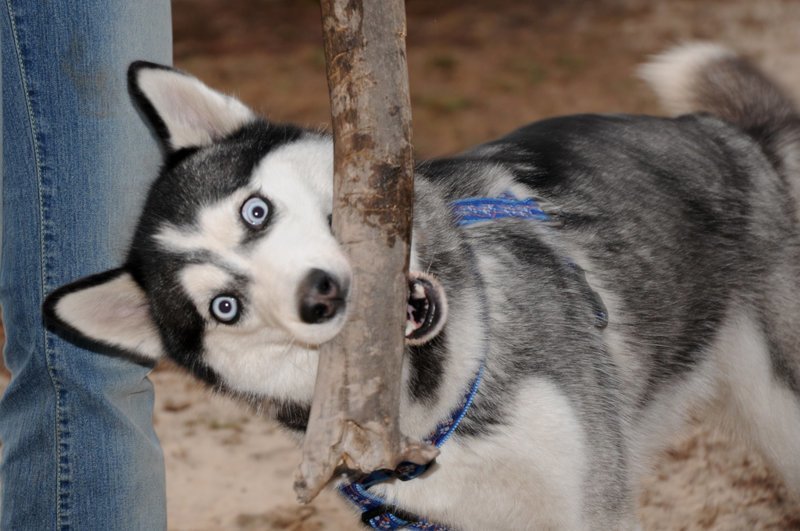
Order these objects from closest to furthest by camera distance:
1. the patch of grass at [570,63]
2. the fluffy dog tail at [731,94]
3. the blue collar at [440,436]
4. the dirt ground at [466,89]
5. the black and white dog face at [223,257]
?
the black and white dog face at [223,257]
the blue collar at [440,436]
the fluffy dog tail at [731,94]
the dirt ground at [466,89]
the patch of grass at [570,63]

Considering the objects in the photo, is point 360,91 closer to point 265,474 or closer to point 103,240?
point 103,240

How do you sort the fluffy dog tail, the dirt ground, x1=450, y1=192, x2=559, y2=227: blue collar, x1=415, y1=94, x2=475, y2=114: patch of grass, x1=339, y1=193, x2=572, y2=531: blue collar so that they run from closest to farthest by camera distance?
x1=339, y1=193, x2=572, y2=531: blue collar < x1=450, y1=192, x2=559, y2=227: blue collar < the fluffy dog tail < the dirt ground < x1=415, y1=94, x2=475, y2=114: patch of grass

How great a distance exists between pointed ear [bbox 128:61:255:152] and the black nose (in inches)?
24.3

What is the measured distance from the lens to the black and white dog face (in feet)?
6.11

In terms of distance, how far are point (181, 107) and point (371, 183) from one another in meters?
0.70

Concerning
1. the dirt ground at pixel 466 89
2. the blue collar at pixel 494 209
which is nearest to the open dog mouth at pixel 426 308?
the blue collar at pixel 494 209

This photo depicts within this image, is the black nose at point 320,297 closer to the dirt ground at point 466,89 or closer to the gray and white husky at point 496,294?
the gray and white husky at point 496,294

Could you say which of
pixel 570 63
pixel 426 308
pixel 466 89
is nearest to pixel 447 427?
pixel 426 308

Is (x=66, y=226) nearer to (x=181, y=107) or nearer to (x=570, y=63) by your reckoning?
(x=181, y=107)

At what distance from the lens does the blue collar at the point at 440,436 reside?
1978 mm

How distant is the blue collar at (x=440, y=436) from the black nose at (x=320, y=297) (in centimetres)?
38

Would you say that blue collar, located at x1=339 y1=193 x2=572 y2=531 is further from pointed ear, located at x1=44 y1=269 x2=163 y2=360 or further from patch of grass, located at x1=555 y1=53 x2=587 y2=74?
patch of grass, located at x1=555 y1=53 x2=587 y2=74

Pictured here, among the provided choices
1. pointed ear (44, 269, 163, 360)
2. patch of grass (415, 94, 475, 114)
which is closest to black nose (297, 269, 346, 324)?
pointed ear (44, 269, 163, 360)

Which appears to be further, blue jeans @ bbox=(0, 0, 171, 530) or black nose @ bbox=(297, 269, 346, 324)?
Answer: blue jeans @ bbox=(0, 0, 171, 530)
